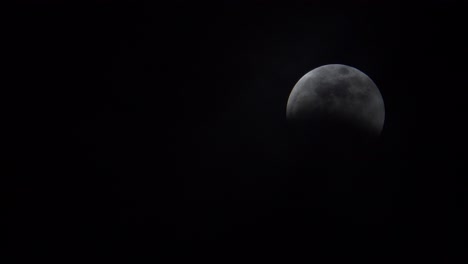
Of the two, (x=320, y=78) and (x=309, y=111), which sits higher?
(x=320, y=78)

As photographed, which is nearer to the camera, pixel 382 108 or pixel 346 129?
pixel 346 129

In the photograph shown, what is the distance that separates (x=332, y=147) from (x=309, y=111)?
49cm

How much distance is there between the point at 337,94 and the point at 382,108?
0.66m

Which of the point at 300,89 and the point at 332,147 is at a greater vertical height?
the point at 300,89

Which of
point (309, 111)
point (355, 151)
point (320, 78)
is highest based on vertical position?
point (320, 78)

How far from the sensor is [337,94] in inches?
169

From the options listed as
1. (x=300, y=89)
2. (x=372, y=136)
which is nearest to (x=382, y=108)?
(x=372, y=136)

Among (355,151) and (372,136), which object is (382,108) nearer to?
(372,136)

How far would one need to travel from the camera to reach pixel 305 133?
439cm

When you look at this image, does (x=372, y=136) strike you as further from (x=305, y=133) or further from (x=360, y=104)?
(x=305, y=133)

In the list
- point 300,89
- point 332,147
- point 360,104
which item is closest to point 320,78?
point 300,89

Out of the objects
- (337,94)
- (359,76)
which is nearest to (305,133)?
(337,94)

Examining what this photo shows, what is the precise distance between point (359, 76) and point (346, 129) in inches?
28.8

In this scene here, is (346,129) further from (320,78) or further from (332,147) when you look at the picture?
(320,78)
